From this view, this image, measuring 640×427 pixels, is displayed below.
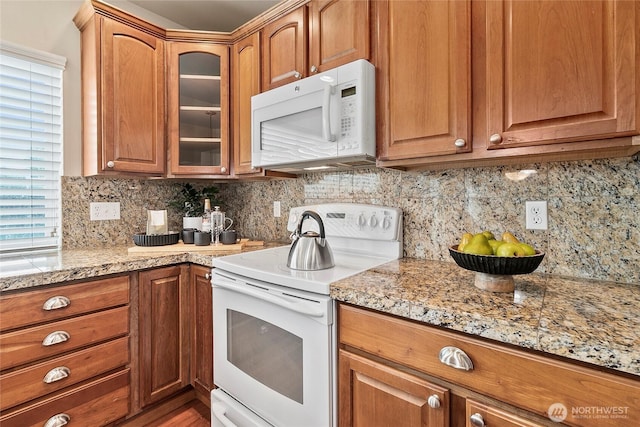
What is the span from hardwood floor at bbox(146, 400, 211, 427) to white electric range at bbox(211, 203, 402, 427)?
318 millimetres

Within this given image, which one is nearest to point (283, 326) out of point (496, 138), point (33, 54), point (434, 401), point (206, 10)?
point (434, 401)

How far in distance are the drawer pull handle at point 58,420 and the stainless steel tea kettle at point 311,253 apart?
1203 millimetres

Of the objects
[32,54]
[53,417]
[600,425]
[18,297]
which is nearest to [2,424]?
[53,417]

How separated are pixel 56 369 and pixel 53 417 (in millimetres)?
209

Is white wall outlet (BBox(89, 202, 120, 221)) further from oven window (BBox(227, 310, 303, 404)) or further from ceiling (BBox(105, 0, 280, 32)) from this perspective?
ceiling (BBox(105, 0, 280, 32))

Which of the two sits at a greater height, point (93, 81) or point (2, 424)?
point (93, 81)

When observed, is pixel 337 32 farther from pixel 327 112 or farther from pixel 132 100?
pixel 132 100

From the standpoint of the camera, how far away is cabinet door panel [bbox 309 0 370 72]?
143 centimetres

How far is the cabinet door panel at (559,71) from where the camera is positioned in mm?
889

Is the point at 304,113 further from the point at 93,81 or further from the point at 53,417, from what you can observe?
the point at 53,417

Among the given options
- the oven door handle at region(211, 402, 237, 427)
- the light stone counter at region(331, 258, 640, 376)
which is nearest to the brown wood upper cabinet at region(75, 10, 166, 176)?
the oven door handle at region(211, 402, 237, 427)

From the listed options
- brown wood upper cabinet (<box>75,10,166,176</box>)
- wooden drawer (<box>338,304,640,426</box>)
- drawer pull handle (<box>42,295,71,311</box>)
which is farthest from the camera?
brown wood upper cabinet (<box>75,10,166,176</box>)

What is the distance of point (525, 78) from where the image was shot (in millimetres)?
1031

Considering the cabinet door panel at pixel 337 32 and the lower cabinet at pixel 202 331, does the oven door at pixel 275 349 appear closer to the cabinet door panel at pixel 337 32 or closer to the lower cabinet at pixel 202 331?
the lower cabinet at pixel 202 331
